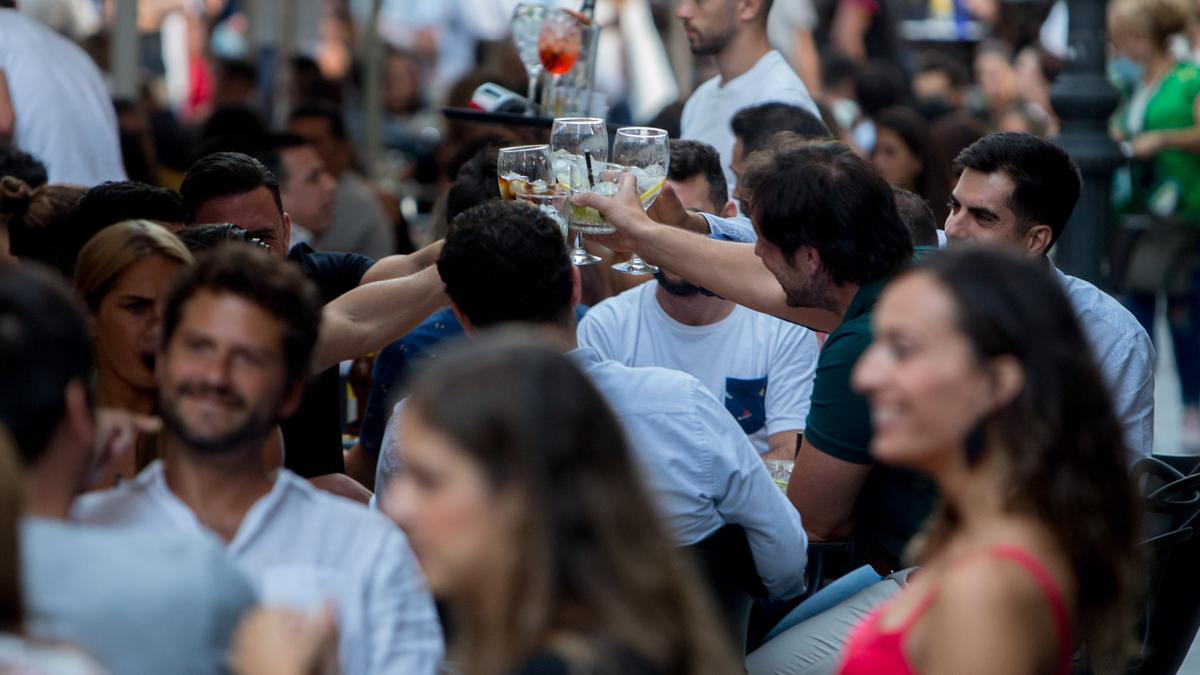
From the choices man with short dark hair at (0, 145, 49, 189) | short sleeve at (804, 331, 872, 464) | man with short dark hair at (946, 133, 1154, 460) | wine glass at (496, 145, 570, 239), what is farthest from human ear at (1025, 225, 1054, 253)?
man with short dark hair at (0, 145, 49, 189)

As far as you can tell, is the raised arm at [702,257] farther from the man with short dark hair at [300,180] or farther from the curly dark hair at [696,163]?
the man with short dark hair at [300,180]

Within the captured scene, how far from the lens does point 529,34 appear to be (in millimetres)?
4781

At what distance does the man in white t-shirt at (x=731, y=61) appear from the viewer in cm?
585

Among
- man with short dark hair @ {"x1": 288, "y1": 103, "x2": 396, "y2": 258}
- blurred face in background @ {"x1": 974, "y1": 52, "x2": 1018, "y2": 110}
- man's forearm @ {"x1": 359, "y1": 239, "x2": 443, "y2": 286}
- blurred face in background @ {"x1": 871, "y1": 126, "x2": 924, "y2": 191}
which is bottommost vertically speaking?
blurred face in background @ {"x1": 974, "y1": 52, "x2": 1018, "y2": 110}

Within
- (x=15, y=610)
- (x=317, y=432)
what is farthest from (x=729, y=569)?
(x=15, y=610)

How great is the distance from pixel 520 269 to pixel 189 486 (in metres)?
0.90

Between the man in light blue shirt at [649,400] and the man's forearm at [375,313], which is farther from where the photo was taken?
the man's forearm at [375,313]

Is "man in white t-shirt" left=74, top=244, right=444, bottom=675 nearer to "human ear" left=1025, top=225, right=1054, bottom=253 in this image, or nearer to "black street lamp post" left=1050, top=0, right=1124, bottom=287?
"human ear" left=1025, top=225, right=1054, bottom=253

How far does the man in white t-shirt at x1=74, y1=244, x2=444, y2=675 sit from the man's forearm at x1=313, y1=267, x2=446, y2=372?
2.96 ft

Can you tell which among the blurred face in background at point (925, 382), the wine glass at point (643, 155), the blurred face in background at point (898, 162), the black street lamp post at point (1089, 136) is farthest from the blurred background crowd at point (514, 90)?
the blurred face in background at point (925, 382)

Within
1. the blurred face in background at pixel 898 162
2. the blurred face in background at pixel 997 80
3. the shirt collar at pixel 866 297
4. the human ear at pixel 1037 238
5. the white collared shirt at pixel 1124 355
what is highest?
the shirt collar at pixel 866 297

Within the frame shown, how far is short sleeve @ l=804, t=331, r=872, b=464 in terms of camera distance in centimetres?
331

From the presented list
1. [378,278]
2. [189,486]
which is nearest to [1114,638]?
[189,486]

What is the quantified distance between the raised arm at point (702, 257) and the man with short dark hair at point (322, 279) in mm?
416
